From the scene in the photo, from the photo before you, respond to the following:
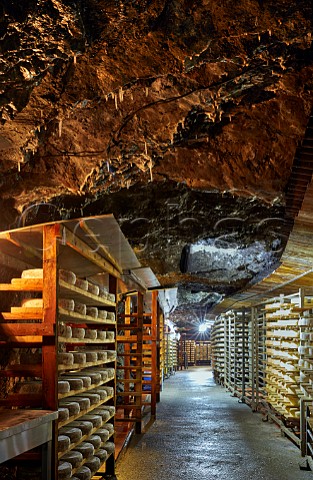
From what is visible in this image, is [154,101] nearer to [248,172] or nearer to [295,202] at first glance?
[248,172]

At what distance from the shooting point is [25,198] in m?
6.31

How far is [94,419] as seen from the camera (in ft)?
18.6

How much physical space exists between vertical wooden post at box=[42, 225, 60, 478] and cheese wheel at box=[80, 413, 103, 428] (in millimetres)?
1600

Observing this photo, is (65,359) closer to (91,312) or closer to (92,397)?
(91,312)

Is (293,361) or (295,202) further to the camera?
(293,361)

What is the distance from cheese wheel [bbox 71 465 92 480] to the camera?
4874 millimetres

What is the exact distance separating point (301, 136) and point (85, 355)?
325 cm

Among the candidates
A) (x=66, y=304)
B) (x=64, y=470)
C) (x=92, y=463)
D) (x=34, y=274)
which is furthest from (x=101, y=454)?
(x=34, y=274)

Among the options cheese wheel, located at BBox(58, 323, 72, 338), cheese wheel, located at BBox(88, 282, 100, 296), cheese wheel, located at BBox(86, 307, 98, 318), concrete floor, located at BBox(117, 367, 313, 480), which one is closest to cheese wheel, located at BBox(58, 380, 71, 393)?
cheese wheel, located at BBox(58, 323, 72, 338)

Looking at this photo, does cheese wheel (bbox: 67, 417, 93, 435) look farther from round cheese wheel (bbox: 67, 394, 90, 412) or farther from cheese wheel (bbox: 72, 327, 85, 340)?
cheese wheel (bbox: 72, 327, 85, 340)

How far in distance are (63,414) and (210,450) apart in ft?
15.2

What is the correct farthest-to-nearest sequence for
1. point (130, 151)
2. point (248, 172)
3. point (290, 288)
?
point (290, 288), point (248, 172), point (130, 151)

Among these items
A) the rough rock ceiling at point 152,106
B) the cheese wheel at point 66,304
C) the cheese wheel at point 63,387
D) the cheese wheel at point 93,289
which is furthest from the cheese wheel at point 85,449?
the rough rock ceiling at point 152,106

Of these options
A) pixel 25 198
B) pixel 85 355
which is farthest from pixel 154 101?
pixel 85 355
